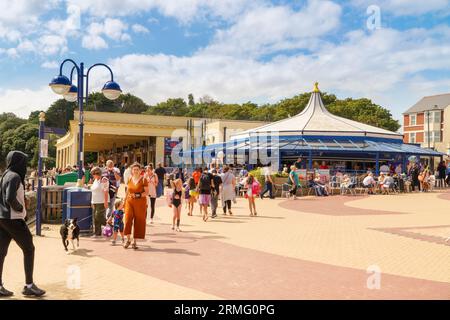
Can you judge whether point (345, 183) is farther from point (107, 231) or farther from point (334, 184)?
point (107, 231)

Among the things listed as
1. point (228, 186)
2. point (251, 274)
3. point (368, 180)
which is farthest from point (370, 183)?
point (251, 274)

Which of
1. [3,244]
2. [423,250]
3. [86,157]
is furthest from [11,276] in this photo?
[86,157]

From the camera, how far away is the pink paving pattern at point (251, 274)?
236 inches

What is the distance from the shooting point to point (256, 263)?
→ 307 inches

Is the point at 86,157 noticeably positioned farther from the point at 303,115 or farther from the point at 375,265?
the point at 375,265

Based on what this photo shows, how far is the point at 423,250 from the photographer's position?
359 inches

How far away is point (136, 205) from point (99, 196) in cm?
157

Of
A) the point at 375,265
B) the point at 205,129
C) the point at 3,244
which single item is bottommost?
the point at 375,265

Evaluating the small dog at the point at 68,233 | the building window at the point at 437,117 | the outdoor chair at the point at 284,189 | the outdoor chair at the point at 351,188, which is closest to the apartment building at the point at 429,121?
the building window at the point at 437,117

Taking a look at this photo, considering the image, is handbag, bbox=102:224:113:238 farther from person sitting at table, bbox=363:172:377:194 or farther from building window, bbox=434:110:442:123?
building window, bbox=434:110:442:123

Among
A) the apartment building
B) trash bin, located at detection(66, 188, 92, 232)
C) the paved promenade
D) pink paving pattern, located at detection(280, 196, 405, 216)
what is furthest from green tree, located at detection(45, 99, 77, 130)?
trash bin, located at detection(66, 188, 92, 232)

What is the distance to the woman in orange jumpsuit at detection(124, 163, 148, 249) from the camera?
9062 millimetres

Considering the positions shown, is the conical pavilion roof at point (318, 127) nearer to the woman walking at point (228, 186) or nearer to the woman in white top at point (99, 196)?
the woman walking at point (228, 186)
